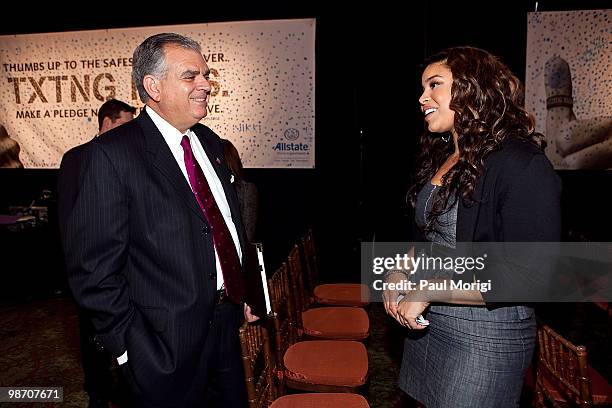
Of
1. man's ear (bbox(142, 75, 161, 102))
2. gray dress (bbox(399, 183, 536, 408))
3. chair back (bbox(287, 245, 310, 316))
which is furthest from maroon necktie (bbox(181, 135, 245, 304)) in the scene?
chair back (bbox(287, 245, 310, 316))

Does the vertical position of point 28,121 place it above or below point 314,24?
below

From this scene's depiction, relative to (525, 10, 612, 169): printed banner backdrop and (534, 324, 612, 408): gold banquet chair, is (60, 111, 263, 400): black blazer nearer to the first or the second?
(534, 324, 612, 408): gold banquet chair

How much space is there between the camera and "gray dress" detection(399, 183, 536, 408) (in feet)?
4.74

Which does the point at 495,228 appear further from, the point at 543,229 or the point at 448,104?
the point at 448,104

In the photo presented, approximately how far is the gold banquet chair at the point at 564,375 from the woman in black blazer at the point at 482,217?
6.9 inches

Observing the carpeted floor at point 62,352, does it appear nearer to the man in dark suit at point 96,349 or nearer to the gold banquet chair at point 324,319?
the gold banquet chair at point 324,319

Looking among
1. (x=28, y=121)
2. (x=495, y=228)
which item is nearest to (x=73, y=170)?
(x=495, y=228)

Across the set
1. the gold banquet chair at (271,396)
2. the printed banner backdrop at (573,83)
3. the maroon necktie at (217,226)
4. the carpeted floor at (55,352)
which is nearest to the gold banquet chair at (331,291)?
the carpeted floor at (55,352)

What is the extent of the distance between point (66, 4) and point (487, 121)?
4.95m

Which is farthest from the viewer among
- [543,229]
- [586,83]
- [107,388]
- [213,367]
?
[586,83]

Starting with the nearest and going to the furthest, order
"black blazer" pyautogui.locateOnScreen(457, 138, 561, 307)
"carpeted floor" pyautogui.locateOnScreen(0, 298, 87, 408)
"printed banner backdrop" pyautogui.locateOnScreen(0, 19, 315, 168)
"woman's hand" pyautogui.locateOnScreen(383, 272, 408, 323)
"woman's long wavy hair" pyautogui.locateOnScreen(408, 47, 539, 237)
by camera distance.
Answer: "black blazer" pyautogui.locateOnScreen(457, 138, 561, 307) → "woman's long wavy hair" pyautogui.locateOnScreen(408, 47, 539, 237) → "woman's hand" pyautogui.locateOnScreen(383, 272, 408, 323) → "carpeted floor" pyautogui.locateOnScreen(0, 298, 87, 408) → "printed banner backdrop" pyautogui.locateOnScreen(0, 19, 315, 168)

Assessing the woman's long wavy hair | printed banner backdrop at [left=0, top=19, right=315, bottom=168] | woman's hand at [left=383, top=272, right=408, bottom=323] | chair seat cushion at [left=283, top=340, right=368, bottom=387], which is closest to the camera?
the woman's long wavy hair

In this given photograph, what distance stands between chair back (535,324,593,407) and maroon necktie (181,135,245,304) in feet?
3.75

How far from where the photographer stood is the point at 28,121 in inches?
203
